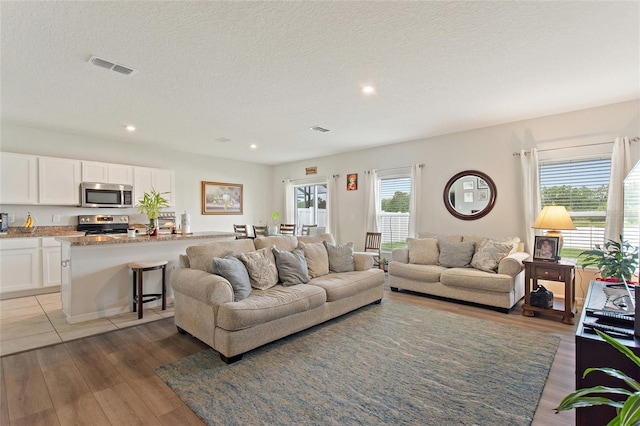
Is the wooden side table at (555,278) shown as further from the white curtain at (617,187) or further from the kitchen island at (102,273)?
the kitchen island at (102,273)

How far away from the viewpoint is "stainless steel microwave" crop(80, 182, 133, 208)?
5.27 meters

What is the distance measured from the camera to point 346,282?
3.64 m

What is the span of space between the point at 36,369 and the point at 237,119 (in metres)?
3.51

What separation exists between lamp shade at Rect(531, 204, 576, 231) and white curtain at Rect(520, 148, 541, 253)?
2.02 feet

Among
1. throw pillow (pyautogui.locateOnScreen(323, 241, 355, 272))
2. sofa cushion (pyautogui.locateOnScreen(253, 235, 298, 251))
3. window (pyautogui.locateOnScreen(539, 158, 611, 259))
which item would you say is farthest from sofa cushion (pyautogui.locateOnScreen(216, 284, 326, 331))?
window (pyautogui.locateOnScreen(539, 158, 611, 259))

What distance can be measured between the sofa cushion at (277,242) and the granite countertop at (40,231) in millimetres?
3667

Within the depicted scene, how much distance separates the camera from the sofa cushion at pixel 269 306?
8.28ft

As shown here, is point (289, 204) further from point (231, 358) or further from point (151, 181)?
point (231, 358)

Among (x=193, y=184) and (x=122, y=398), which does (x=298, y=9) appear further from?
(x=193, y=184)

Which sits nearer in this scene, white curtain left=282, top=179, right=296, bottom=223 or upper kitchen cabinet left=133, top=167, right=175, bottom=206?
upper kitchen cabinet left=133, top=167, right=175, bottom=206

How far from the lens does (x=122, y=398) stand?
6.82 feet

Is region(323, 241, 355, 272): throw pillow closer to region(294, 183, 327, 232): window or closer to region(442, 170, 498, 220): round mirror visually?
region(442, 170, 498, 220): round mirror

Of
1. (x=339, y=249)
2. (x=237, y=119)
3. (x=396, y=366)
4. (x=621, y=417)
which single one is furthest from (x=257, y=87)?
(x=621, y=417)

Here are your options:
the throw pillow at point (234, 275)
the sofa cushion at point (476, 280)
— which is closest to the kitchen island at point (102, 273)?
the throw pillow at point (234, 275)
